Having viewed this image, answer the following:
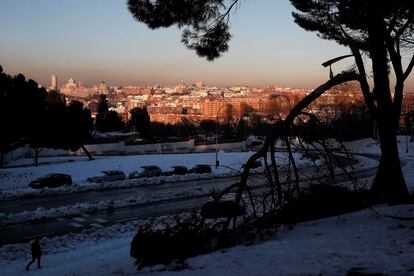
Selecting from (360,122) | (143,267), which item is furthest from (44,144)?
(360,122)

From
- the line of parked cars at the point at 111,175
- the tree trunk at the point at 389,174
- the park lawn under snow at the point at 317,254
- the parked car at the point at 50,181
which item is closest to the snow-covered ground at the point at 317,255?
the park lawn under snow at the point at 317,254

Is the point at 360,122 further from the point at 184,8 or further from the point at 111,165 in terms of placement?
the point at 184,8

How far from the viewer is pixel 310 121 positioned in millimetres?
11578

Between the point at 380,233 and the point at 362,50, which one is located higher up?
the point at 362,50

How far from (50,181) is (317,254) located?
83.2 feet

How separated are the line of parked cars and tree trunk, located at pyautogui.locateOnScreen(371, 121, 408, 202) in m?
22.9

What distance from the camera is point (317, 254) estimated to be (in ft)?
28.0

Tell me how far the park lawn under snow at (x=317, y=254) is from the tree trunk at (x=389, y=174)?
0.96 metres

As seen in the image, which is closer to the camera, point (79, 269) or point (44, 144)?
point (79, 269)

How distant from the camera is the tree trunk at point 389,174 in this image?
42.1 ft

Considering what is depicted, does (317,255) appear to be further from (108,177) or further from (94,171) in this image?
(94,171)

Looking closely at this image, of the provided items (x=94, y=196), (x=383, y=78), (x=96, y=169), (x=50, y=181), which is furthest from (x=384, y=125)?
(x=96, y=169)

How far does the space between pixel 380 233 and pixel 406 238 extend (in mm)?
706

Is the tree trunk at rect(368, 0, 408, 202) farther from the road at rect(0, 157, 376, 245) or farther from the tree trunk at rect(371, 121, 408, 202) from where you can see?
the road at rect(0, 157, 376, 245)
